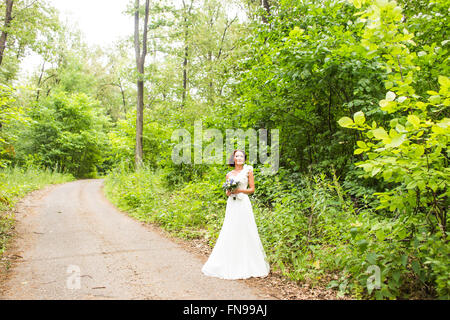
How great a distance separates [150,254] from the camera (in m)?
6.03

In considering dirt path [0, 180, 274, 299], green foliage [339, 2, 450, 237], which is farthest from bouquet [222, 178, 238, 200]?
green foliage [339, 2, 450, 237]

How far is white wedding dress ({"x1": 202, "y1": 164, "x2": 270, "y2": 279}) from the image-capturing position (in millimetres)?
4738

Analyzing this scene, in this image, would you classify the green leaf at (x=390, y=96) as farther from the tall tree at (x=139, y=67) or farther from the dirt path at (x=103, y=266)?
the tall tree at (x=139, y=67)

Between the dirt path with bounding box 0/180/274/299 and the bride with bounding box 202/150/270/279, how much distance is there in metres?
0.23

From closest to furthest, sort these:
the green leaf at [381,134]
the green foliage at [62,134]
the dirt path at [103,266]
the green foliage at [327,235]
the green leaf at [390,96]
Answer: the green leaf at [381,134]
the green leaf at [390,96]
the green foliage at [327,235]
the dirt path at [103,266]
the green foliage at [62,134]

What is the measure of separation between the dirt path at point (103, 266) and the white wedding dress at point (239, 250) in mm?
225

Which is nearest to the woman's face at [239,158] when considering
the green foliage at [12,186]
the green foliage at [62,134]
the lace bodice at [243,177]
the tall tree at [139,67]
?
the lace bodice at [243,177]

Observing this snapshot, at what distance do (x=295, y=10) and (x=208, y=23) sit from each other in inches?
641

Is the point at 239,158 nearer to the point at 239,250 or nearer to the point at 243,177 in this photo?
the point at 243,177

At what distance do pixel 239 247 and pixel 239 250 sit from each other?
49 millimetres

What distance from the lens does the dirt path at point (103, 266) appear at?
411 centimetres

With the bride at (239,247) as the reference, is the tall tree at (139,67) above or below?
above

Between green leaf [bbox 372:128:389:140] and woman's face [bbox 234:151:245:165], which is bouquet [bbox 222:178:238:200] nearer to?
woman's face [bbox 234:151:245:165]

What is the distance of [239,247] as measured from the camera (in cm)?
484
